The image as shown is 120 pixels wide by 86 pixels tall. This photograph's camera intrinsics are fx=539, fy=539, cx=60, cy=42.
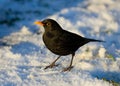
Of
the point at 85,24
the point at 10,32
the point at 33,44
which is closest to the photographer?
the point at 33,44

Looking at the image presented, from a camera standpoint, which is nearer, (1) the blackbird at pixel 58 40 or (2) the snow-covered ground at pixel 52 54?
(2) the snow-covered ground at pixel 52 54

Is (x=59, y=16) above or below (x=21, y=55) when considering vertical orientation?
above

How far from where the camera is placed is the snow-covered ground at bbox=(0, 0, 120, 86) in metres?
7.41

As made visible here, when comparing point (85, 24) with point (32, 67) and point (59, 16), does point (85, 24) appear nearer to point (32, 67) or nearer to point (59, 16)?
point (59, 16)

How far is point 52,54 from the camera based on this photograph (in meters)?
9.16

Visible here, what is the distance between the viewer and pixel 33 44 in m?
10.0

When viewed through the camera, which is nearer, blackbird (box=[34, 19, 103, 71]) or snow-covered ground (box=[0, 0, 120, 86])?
snow-covered ground (box=[0, 0, 120, 86])

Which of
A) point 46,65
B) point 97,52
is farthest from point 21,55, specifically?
point 97,52

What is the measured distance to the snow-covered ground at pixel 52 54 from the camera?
24.3 ft

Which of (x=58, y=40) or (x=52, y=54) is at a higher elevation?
(x=58, y=40)

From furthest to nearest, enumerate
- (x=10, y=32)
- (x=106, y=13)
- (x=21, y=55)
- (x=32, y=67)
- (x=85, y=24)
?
(x=106, y=13) < (x=85, y=24) < (x=10, y=32) < (x=21, y=55) < (x=32, y=67)

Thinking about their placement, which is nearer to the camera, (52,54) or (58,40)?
(58,40)

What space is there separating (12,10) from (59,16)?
48.5 inches

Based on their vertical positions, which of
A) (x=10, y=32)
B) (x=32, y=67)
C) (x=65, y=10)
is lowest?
(x=32, y=67)
